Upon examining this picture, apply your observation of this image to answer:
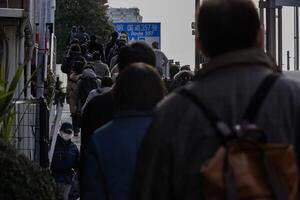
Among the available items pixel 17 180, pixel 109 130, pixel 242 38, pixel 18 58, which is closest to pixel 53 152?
pixel 18 58

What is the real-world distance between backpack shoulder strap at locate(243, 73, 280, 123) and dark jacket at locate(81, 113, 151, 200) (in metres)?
1.93

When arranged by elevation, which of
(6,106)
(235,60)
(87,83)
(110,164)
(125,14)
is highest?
(125,14)

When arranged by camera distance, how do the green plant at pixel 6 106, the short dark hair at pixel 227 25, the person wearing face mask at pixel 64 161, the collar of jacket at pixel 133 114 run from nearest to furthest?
the short dark hair at pixel 227 25 → the collar of jacket at pixel 133 114 → the green plant at pixel 6 106 → the person wearing face mask at pixel 64 161

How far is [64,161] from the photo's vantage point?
1366 centimetres

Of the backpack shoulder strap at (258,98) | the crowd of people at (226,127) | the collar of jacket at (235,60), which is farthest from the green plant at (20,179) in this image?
the backpack shoulder strap at (258,98)

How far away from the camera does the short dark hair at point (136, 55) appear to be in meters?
6.95

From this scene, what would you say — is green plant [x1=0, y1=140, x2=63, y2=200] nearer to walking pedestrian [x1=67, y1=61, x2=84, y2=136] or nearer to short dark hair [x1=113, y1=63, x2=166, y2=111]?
short dark hair [x1=113, y1=63, x2=166, y2=111]

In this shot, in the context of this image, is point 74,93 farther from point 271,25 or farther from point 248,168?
point 248,168

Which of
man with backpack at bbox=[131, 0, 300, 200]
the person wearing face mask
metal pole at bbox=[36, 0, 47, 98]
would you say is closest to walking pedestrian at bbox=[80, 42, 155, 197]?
man with backpack at bbox=[131, 0, 300, 200]

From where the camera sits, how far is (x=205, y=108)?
387cm

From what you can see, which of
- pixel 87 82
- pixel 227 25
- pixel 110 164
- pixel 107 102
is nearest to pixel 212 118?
pixel 227 25

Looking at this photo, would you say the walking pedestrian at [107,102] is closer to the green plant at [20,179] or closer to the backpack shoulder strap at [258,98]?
the green plant at [20,179]

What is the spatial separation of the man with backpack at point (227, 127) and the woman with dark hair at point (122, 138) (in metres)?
1.59

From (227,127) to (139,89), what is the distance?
206 cm
